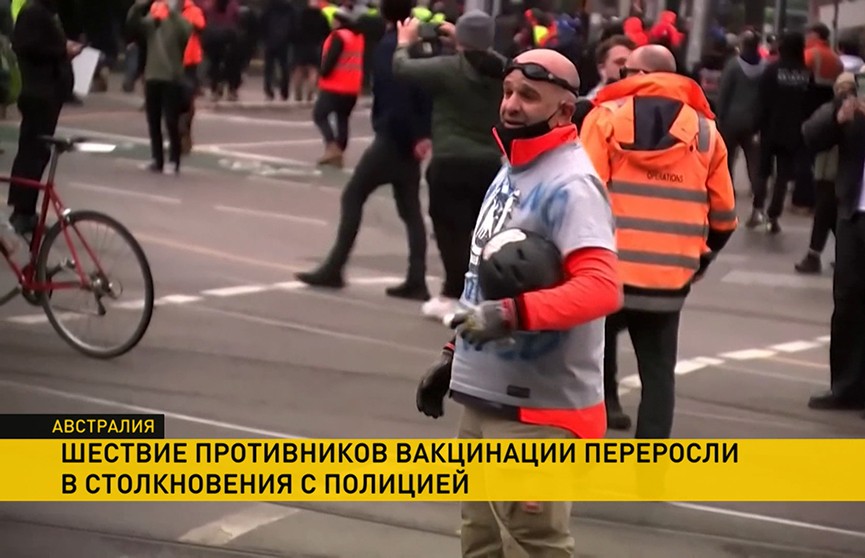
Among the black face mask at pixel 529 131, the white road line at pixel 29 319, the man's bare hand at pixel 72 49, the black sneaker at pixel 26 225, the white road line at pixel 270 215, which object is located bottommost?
the white road line at pixel 270 215

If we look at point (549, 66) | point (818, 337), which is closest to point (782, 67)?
point (818, 337)

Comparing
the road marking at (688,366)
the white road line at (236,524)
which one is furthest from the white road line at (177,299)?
the white road line at (236,524)

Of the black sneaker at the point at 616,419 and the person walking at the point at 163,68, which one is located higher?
the person walking at the point at 163,68

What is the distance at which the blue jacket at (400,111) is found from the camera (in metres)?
10.5

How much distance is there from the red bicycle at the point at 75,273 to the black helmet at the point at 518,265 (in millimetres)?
4232

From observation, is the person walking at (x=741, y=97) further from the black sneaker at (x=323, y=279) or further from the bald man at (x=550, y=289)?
the bald man at (x=550, y=289)

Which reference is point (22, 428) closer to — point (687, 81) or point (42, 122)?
point (687, 81)

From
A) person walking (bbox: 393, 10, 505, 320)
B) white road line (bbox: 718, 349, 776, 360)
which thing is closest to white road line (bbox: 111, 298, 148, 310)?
person walking (bbox: 393, 10, 505, 320)

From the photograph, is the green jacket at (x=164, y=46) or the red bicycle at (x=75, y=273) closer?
the red bicycle at (x=75, y=273)

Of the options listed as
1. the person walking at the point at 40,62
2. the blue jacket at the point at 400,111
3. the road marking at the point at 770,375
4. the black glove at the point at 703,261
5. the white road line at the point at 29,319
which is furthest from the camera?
the person walking at the point at 40,62

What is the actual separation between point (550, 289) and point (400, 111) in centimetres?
655

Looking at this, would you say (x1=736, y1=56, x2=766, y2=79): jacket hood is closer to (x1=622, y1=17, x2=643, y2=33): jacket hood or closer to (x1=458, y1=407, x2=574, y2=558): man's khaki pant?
(x1=622, y1=17, x2=643, y2=33): jacket hood

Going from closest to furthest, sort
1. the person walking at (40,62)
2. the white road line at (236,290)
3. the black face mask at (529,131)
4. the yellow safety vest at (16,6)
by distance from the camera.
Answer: the black face mask at (529,131), the white road line at (236,290), the person walking at (40,62), the yellow safety vest at (16,6)

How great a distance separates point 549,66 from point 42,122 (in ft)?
24.5
